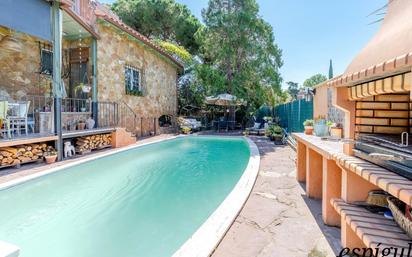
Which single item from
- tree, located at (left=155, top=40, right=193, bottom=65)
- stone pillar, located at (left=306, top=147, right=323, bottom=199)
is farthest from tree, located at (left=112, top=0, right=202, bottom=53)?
stone pillar, located at (left=306, top=147, right=323, bottom=199)

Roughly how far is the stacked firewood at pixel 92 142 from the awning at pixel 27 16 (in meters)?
3.62

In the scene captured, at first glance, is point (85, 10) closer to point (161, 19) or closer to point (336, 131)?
point (336, 131)

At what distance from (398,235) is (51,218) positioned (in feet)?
15.1

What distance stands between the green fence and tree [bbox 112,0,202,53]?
429 inches

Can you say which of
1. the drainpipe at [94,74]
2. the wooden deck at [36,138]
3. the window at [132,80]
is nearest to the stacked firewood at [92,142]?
the wooden deck at [36,138]

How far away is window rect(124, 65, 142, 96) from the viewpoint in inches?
513

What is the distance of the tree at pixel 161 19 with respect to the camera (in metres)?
21.1

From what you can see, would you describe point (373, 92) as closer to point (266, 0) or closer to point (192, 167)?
point (192, 167)

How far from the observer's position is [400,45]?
1.91 m

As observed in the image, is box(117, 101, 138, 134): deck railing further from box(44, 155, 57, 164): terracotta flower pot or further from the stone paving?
the stone paving

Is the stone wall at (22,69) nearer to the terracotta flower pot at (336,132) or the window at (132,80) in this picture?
the window at (132,80)

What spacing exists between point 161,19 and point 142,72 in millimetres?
9520

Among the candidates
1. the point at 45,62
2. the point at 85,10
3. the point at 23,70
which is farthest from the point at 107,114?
the point at 85,10

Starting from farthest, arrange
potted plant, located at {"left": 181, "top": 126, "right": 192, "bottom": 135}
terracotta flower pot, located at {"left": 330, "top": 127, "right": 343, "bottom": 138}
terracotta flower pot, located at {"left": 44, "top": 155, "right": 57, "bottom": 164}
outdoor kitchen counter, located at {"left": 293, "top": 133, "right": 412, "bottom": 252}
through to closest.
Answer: potted plant, located at {"left": 181, "top": 126, "right": 192, "bottom": 135}
terracotta flower pot, located at {"left": 44, "top": 155, "right": 57, "bottom": 164}
terracotta flower pot, located at {"left": 330, "top": 127, "right": 343, "bottom": 138}
outdoor kitchen counter, located at {"left": 293, "top": 133, "right": 412, "bottom": 252}
